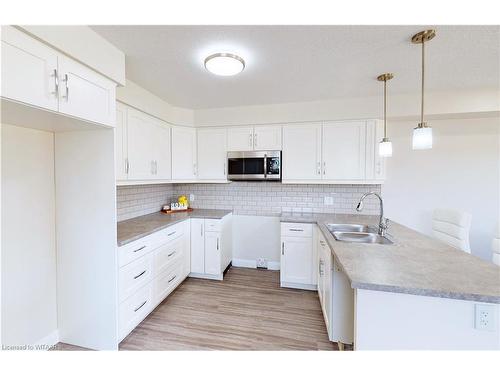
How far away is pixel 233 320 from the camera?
2.14 meters

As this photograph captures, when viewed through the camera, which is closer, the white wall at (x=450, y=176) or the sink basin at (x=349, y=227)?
the sink basin at (x=349, y=227)

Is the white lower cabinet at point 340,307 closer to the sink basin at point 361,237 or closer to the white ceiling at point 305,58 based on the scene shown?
the sink basin at point 361,237

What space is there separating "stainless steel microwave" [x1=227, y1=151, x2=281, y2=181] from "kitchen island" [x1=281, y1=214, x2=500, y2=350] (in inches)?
70.9

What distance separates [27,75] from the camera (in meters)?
1.12

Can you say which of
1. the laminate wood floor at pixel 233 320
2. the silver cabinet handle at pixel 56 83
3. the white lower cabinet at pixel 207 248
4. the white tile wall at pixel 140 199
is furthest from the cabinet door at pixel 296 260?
the silver cabinet handle at pixel 56 83

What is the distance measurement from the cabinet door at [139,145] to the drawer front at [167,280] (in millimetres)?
1098

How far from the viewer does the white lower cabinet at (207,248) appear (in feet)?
9.55

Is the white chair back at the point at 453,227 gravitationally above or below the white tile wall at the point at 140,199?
below

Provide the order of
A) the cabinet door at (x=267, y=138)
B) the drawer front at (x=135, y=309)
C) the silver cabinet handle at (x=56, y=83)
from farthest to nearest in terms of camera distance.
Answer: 1. the cabinet door at (x=267, y=138)
2. the drawer front at (x=135, y=309)
3. the silver cabinet handle at (x=56, y=83)

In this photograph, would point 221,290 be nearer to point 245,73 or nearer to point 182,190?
point 182,190

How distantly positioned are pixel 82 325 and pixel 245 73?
259 centimetres

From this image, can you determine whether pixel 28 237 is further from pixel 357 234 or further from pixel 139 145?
pixel 357 234

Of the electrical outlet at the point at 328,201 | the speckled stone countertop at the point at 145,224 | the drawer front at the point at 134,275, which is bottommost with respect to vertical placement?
the drawer front at the point at 134,275

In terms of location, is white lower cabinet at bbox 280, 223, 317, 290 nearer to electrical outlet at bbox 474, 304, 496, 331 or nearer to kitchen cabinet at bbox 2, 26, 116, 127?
electrical outlet at bbox 474, 304, 496, 331
